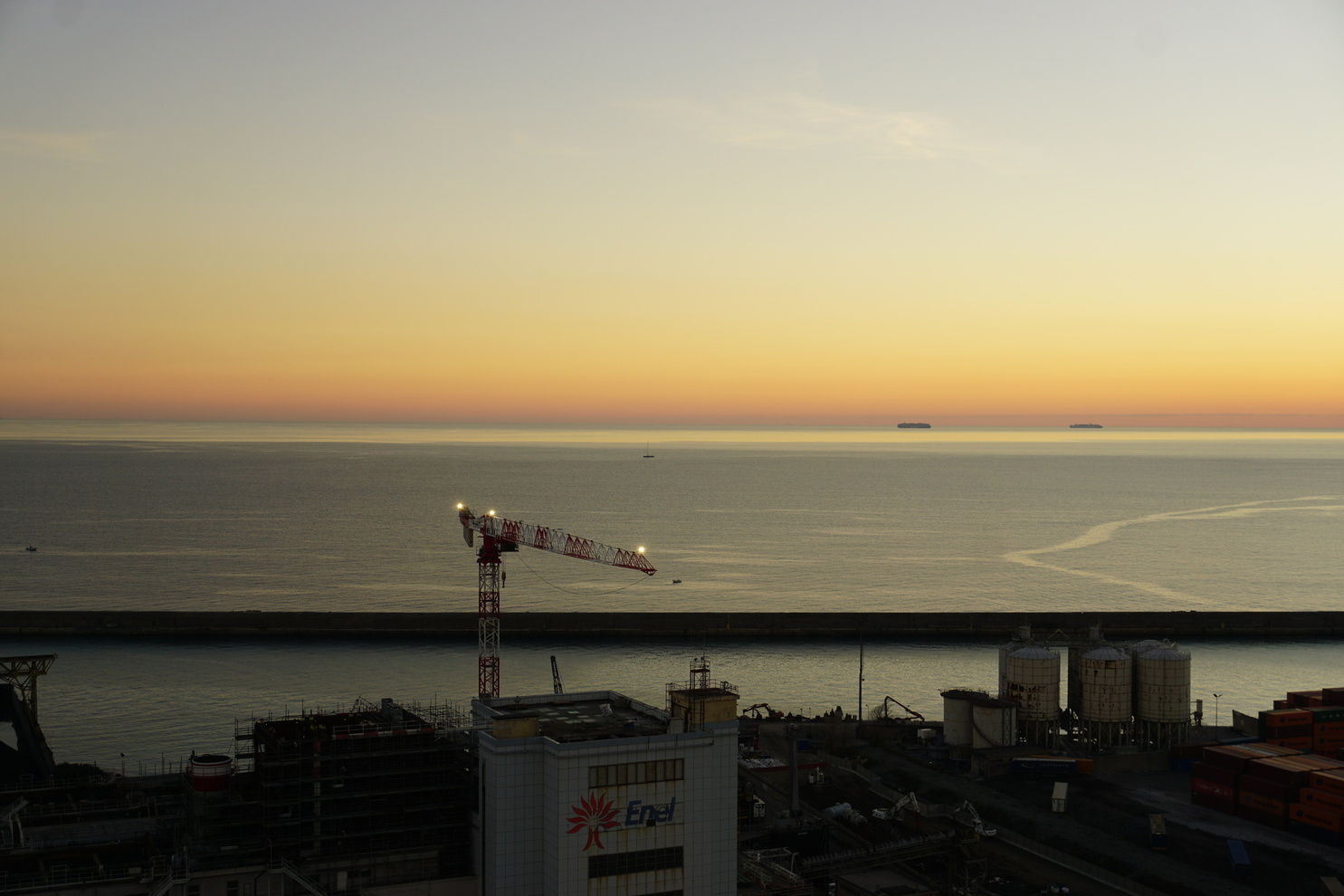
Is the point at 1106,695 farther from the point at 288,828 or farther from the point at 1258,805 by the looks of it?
the point at 288,828

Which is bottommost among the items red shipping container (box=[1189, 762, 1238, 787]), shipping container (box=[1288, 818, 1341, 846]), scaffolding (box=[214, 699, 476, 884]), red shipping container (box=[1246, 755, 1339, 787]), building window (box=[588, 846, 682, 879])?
shipping container (box=[1288, 818, 1341, 846])

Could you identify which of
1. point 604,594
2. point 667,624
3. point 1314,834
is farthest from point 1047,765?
point 604,594

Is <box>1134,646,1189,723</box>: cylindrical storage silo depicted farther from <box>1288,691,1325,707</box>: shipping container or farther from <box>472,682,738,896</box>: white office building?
<box>472,682,738,896</box>: white office building

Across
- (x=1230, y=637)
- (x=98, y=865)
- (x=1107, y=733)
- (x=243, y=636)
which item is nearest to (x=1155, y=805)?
(x=1107, y=733)

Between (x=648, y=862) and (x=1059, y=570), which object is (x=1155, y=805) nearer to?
(x=648, y=862)

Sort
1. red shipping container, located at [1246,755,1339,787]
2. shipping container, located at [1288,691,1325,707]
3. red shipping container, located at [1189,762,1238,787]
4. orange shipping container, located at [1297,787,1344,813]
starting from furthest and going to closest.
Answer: shipping container, located at [1288,691,1325,707] → red shipping container, located at [1189,762,1238,787] → red shipping container, located at [1246,755,1339,787] → orange shipping container, located at [1297,787,1344,813]

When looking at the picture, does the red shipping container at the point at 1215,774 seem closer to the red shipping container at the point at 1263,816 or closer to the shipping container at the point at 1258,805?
the shipping container at the point at 1258,805

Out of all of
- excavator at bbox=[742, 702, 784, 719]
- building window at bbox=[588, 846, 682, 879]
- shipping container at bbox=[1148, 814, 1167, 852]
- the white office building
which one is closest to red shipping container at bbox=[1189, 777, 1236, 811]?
shipping container at bbox=[1148, 814, 1167, 852]
